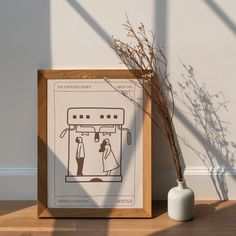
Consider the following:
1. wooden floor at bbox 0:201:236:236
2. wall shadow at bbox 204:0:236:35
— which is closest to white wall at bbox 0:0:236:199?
wall shadow at bbox 204:0:236:35

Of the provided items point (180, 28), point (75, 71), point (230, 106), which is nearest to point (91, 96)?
point (75, 71)

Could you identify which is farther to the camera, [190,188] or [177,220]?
[190,188]

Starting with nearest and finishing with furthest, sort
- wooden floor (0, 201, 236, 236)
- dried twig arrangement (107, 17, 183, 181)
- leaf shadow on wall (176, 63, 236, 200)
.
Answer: wooden floor (0, 201, 236, 236) → dried twig arrangement (107, 17, 183, 181) → leaf shadow on wall (176, 63, 236, 200)

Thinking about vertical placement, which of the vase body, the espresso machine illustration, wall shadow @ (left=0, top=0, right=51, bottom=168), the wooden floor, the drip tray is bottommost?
the wooden floor

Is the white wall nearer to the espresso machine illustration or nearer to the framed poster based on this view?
the framed poster

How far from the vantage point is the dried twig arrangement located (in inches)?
97.7

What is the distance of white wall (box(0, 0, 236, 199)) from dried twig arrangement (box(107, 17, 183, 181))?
42mm

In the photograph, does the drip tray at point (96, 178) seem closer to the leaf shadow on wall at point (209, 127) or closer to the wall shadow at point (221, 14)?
the leaf shadow on wall at point (209, 127)

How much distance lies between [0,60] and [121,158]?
31.1 inches

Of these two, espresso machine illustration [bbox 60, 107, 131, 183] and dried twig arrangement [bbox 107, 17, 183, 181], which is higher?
dried twig arrangement [bbox 107, 17, 183, 181]

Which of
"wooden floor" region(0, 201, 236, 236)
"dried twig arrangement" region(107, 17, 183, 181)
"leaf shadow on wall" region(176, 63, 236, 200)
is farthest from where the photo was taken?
"leaf shadow on wall" region(176, 63, 236, 200)

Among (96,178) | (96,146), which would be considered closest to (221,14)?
(96,146)

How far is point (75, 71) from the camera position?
2.51 metres

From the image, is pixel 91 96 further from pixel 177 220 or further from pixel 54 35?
pixel 177 220
